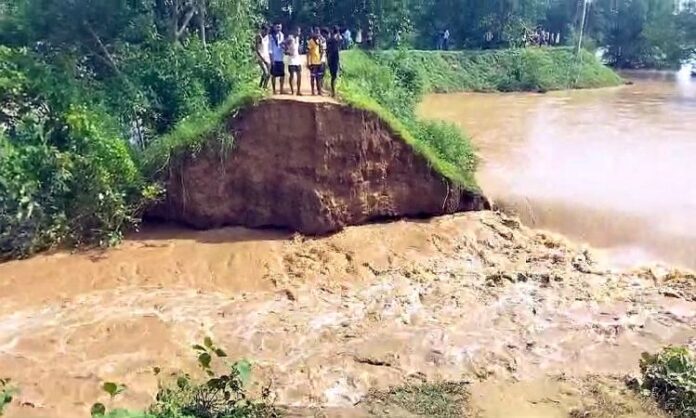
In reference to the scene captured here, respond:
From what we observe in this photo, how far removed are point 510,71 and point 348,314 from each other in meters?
29.2

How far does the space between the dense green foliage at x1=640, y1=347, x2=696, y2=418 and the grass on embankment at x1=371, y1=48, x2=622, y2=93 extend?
89.0 ft

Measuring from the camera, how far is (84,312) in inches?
434

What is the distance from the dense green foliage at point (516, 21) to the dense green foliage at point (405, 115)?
12874 millimetres

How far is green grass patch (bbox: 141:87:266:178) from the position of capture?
13242mm

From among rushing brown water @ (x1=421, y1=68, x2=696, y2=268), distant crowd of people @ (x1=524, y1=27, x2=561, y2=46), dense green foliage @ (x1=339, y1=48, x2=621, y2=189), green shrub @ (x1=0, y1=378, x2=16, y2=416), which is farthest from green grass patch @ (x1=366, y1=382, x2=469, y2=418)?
distant crowd of people @ (x1=524, y1=27, x2=561, y2=46)

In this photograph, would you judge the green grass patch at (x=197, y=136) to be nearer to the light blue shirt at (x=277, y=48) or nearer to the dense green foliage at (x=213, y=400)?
the light blue shirt at (x=277, y=48)

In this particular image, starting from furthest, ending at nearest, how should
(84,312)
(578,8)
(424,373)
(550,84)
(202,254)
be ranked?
(578,8) → (550,84) → (202,254) → (84,312) → (424,373)

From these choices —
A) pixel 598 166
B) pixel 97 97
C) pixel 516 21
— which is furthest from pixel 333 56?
pixel 516 21

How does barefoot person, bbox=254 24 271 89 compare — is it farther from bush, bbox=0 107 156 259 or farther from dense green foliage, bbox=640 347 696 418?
dense green foliage, bbox=640 347 696 418

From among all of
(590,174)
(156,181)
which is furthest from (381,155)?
(590,174)

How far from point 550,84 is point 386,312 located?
2924 cm

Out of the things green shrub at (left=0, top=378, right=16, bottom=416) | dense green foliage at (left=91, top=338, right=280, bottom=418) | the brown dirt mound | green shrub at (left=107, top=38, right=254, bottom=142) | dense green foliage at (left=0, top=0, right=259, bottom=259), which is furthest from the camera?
green shrub at (left=107, top=38, right=254, bottom=142)

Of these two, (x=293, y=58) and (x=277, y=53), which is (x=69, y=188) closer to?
(x=277, y=53)

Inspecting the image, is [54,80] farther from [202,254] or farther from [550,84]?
[550,84]
